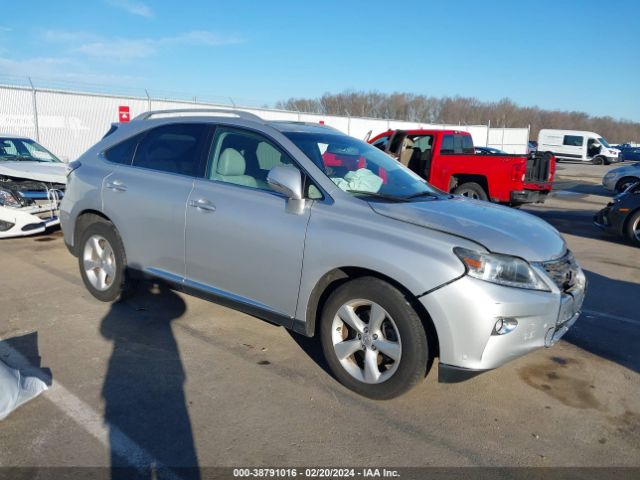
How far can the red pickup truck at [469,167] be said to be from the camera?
1060 cm

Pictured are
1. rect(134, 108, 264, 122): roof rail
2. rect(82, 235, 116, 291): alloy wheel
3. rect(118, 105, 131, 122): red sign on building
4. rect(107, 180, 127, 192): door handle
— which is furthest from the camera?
rect(118, 105, 131, 122): red sign on building

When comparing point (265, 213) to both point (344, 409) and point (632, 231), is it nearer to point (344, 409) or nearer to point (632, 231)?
point (344, 409)

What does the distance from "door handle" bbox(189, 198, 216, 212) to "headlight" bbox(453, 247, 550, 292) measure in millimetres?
1920

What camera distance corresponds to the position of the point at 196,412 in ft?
10.2

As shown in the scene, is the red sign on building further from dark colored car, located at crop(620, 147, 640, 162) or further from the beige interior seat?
dark colored car, located at crop(620, 147, 640, 162)

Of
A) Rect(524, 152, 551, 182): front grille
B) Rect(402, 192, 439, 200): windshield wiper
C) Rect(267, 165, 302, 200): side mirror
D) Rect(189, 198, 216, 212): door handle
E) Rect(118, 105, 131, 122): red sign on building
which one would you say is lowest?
Rect(189, 198, 216, 212): door handle

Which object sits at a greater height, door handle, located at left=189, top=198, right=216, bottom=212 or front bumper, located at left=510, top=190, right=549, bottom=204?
door handle, located at left=189, top=198, right=216, bottom=212

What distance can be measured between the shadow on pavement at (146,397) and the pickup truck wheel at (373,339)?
1077 mm

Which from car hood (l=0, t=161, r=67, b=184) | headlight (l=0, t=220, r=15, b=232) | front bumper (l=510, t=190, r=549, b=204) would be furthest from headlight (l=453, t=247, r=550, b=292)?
front bumper (l=510, t=190, r=549, b=204)

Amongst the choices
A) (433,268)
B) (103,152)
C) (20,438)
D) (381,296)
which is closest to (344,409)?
(381,296)

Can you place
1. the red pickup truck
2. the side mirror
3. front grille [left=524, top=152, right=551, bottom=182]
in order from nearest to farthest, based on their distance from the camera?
the side mirror → the red pickup truck → front grille [left=524, top=152, right=551, bottom=182]

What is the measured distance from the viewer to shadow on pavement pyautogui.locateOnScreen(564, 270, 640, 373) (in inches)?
167

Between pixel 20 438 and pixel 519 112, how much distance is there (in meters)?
113

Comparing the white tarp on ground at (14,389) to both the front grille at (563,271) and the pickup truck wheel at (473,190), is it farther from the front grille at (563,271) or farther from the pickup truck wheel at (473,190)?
the pickup truck wheel at (473,190)
